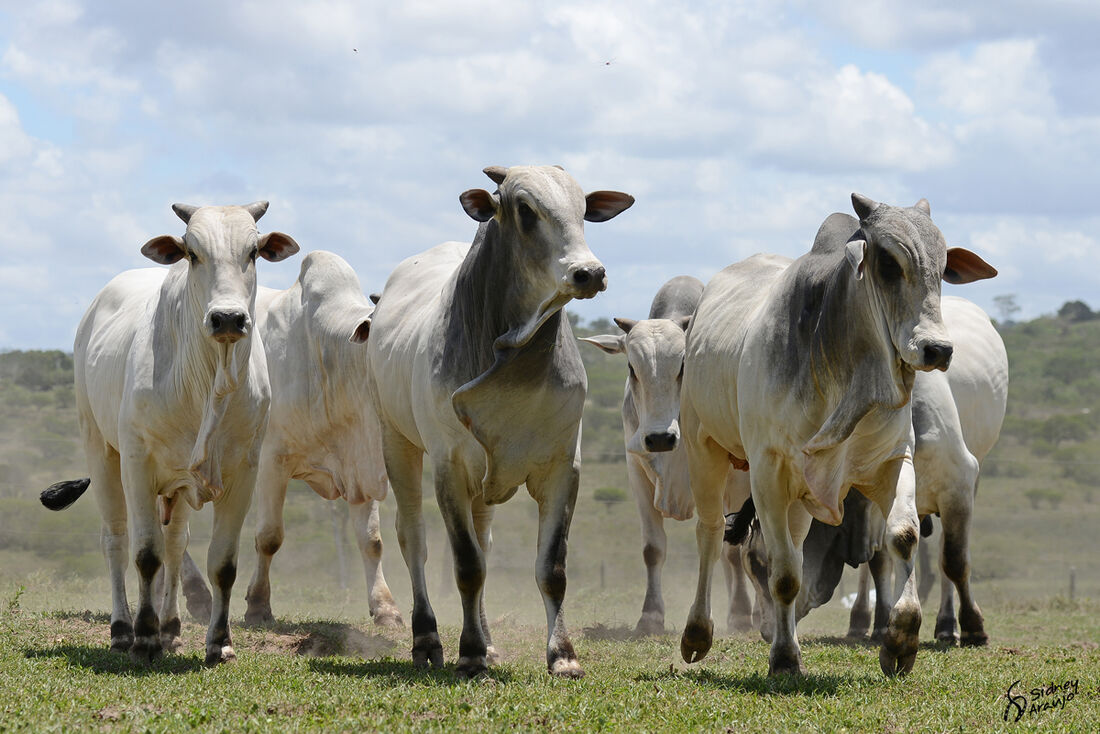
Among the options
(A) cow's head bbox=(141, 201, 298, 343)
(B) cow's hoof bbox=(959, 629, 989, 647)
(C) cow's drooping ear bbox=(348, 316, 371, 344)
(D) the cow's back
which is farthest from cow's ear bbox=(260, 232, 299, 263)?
(B) cow's hoof bbox=(959, 629, 989, 647)

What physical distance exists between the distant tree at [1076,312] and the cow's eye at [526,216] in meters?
60.4

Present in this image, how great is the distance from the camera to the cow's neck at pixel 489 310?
7.69 meters

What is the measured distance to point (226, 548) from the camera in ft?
28.1

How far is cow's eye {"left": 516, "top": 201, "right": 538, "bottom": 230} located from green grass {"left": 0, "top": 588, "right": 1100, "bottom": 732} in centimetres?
240

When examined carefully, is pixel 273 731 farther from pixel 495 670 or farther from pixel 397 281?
pixel 397 281

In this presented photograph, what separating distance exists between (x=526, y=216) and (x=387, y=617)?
17.2ft

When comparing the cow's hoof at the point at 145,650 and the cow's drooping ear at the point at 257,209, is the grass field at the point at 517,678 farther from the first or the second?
the cow's drooping ear at the point at 257,209

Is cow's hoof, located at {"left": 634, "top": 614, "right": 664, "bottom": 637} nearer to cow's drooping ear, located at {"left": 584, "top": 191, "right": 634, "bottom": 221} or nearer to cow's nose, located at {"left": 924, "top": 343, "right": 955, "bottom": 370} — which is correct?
cow's drooping ear, located at {"left": 584, "top": 191, "right": 634, "bottom": 221}

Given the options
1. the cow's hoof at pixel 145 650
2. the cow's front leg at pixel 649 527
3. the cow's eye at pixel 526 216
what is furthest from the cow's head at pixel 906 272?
the cow's front leg at pixel 649 527

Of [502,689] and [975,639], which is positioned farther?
[975,639]

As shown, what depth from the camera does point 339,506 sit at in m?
16.2

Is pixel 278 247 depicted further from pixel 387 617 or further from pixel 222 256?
pixel 387 617

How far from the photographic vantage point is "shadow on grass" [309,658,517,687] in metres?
7.43

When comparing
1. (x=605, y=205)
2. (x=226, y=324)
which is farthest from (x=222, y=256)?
(x=605, y=205)
